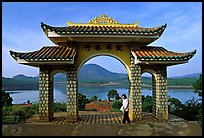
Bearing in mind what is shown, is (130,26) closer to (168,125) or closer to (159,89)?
(159,89)

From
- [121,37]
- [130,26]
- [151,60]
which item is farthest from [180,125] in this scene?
[130,26]

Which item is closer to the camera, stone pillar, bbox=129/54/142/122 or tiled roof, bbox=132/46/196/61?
tiled roof, bbox=132/46/196/61

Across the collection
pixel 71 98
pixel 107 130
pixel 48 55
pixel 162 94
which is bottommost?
pixel 107 130

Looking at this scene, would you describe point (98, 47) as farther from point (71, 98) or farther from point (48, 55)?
point (71, 98)

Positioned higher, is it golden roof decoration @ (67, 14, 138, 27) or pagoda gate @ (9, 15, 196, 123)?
golden roof decoration @ (67, 14, 138, 27)

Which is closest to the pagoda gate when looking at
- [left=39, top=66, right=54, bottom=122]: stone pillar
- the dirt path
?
[left=39, top=66, right=54, bottom=122]: stone pillar

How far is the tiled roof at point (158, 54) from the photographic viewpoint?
665 centimetres

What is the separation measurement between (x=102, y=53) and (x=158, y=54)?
1.87m

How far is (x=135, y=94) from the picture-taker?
700cm

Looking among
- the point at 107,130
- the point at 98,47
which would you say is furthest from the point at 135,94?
the point at 107,130

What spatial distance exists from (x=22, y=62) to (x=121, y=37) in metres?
3.18

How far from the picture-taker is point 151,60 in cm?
663

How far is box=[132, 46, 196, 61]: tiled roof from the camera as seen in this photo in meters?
6.65

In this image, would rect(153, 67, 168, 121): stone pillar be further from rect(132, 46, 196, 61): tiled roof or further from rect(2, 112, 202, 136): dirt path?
rect(2, 112, 202, 136): dirt path
